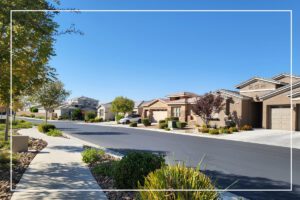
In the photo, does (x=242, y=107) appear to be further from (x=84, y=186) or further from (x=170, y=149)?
(x=84, y=186)

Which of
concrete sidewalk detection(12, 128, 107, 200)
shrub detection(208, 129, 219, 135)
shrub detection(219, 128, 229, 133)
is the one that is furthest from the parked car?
shrub detection(219, 128, 229, 133)

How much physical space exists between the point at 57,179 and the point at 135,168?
2584 mm

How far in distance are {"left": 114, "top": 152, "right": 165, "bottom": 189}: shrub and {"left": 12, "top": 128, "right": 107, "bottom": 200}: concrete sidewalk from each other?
1.78 ft

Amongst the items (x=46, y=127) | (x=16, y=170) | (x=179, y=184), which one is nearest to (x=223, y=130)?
(x=46, y=127)

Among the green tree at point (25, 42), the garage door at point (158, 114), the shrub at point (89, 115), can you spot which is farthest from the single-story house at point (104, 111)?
the green tree at point (25, 42)

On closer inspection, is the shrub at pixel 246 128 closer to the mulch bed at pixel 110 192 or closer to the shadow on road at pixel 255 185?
the shadow on road at pixel 255 185

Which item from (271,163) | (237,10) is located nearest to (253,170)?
(271,163)

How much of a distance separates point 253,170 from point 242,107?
27.6 feet

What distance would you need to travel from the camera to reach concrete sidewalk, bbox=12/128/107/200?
6764 mm

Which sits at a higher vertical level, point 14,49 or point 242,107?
point 14,49

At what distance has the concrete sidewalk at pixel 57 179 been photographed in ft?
22.2

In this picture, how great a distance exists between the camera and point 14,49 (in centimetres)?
801

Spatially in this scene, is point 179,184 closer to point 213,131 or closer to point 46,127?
point 46,127

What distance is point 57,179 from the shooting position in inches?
320
